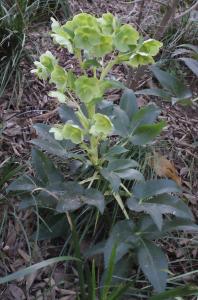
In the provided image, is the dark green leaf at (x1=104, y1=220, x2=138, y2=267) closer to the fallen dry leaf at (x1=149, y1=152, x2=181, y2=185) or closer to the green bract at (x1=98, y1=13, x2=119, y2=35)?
the fallen dry leaf at (x1=149, y1=152, x2=181, y2=185)

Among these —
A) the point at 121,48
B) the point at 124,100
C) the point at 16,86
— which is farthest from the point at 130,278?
the point at 16,86

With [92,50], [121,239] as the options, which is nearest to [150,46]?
[92,50]

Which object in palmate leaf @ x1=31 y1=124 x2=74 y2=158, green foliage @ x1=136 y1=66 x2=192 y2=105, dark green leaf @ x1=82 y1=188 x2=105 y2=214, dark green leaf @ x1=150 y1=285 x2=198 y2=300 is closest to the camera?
dark green leaf @ x1=150 y1=285 x2=198 y2=300

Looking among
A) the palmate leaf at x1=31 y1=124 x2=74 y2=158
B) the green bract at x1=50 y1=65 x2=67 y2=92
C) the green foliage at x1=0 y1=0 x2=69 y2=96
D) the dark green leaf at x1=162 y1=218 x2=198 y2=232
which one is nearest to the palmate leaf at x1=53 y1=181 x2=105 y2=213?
the palmate leaf at x1=31 y1=124 x2=74 y2=158

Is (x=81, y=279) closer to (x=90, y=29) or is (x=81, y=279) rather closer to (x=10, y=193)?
(x=10, y=193)

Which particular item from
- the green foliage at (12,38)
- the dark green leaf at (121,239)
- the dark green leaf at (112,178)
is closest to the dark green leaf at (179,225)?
the dark green leaf at (121,239)

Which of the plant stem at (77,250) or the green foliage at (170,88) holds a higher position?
the green foliage at (170,88)

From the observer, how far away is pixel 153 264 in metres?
1.31

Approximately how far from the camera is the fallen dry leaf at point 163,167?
5.59 feet

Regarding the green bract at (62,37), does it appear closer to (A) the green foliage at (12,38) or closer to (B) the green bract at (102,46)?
(B) the green bract at (102,46)

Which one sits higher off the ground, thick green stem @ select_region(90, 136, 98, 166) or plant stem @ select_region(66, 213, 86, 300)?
thick green stem @ select_region(90, 136, 98, 166)

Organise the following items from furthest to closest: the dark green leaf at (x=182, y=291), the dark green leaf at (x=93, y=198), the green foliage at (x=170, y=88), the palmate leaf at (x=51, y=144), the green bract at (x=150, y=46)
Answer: the green foliage at (x=170, y=88), the palmate leaf at (x=51, y=144), the dark green leaf at (x=93, y=198), the green bract at (x=150, y=46), the dark green leaf at (x=182, y=291)

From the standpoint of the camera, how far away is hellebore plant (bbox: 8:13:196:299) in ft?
4.05

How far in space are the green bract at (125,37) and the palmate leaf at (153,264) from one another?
59cm
